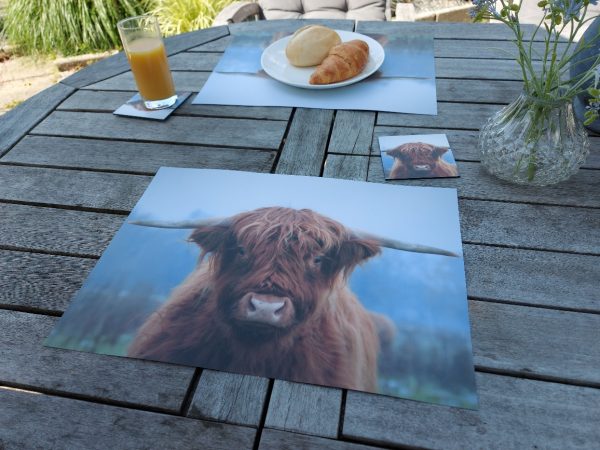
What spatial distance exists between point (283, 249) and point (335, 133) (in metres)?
0.31

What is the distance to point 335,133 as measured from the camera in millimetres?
878

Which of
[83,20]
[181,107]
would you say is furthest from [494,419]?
[83,20]

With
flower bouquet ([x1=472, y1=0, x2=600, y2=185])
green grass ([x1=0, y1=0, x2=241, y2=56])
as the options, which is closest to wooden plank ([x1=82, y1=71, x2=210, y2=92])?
flower bouquet ([x1=472, y1=0, x2=600, y2=185])

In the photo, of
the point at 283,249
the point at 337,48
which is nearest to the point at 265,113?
the point at 337,48

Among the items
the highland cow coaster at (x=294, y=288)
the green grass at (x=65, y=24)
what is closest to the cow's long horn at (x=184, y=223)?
the highland cow coaster at (x=294, y=288)

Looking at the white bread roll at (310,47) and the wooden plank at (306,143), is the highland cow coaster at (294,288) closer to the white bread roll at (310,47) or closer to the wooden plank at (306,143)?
the wooden plank at (306,143)

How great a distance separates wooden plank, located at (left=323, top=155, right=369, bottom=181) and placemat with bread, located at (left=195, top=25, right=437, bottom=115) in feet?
0.54

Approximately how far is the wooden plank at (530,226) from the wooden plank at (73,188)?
51 cm

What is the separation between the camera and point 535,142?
701 millimetres

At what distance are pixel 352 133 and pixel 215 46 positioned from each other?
1.73 feet

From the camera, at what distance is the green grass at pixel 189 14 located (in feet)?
8.52

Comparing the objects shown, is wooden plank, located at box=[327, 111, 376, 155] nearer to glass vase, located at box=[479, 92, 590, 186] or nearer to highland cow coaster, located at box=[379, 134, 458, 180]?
highland cow coaster, located at box=[379, 134, 458, 180]

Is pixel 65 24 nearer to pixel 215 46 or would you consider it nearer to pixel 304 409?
pixel 215 46

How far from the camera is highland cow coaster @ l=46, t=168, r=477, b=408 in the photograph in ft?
1.73
